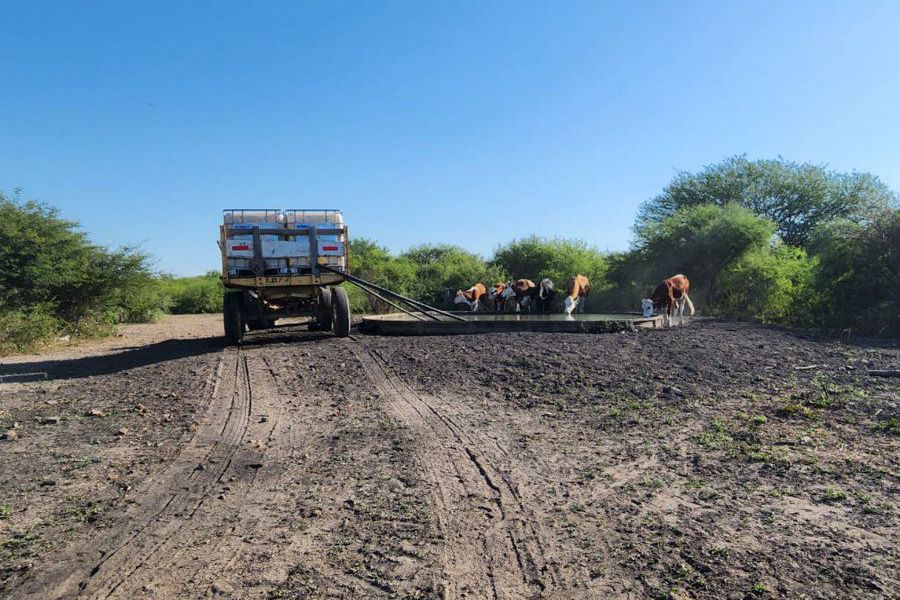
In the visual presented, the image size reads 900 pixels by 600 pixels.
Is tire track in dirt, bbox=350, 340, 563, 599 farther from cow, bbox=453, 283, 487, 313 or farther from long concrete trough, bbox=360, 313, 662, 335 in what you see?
cow, bbox=453, 283, 487, 313

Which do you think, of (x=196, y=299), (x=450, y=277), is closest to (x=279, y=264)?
(x=450, y=277)

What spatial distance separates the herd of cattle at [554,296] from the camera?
1791 cm

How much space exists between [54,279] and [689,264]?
74.3 feet

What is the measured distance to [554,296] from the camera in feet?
81.0

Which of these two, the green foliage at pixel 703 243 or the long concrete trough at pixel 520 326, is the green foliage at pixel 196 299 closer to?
the green foliage at pixel 703 243

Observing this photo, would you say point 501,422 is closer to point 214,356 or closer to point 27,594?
point 27,594

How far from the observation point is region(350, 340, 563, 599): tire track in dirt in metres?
3.35

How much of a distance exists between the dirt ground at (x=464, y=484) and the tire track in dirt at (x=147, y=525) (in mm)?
20

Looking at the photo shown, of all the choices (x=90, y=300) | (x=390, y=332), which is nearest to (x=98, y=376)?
(x=390, y=332)

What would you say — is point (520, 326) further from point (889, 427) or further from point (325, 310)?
point (889, 427)

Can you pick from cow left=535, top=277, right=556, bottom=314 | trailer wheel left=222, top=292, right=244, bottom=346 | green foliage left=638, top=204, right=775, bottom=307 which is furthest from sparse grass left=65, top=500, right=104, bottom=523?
green foliage left=638, top=204, right=775, bottom=307

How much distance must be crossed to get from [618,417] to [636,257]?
2017 cm

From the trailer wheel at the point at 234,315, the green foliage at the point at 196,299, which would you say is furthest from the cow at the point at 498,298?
the green foliage at the point at 196,299

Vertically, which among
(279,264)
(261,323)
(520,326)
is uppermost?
(279,264)
